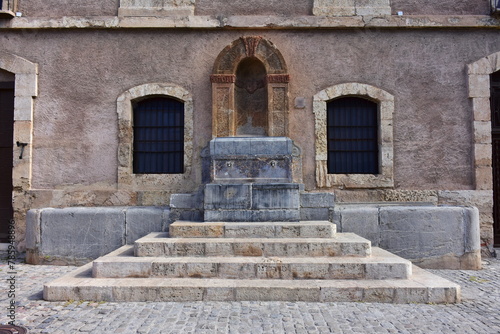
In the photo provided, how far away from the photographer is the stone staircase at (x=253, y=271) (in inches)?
144

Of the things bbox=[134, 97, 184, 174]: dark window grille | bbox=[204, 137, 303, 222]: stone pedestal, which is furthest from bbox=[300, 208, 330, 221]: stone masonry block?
bbox=[134, 97, 184, 174]: dark window grille

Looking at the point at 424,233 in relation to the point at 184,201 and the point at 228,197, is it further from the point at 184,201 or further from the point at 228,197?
the point at 184,201

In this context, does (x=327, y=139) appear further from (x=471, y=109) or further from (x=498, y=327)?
(x=498, y=327)

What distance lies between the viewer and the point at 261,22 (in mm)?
6660

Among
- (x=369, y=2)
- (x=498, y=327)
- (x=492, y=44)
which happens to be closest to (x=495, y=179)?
(x=492, y=44)

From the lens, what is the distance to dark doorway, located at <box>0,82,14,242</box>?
6.72 m

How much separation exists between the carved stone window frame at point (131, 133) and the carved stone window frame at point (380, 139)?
7.57 ft

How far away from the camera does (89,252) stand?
547cm

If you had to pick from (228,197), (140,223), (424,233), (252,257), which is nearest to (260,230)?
(252,257)

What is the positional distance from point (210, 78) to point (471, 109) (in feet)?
15.4

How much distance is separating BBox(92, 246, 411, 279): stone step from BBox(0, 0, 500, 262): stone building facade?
258cm

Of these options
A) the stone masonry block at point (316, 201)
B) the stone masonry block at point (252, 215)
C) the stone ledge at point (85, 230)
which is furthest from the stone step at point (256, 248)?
the stone ledge at point (85, 230)

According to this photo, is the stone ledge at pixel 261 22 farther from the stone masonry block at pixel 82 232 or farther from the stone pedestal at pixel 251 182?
the stone masonry block at pixel 82 232

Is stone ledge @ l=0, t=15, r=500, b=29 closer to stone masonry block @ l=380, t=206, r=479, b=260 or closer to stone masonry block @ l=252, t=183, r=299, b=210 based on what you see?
stone masonry block @ l=252, t=183, r=299, b=210
